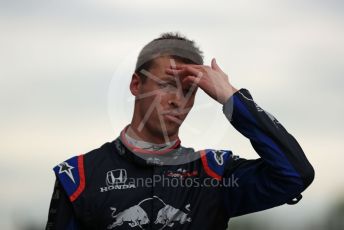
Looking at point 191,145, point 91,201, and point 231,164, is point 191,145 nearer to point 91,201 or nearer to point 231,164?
point 231,164

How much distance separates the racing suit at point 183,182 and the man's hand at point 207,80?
0.07m

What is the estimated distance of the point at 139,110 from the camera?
23.0 feet

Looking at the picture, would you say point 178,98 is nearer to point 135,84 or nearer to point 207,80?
point 207,80

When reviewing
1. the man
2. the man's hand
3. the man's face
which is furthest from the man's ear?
the man's hand

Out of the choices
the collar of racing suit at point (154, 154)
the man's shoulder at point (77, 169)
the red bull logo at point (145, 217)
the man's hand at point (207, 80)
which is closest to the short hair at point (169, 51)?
the man's hand at point (207, 80)

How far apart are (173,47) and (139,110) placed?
1.83 ft

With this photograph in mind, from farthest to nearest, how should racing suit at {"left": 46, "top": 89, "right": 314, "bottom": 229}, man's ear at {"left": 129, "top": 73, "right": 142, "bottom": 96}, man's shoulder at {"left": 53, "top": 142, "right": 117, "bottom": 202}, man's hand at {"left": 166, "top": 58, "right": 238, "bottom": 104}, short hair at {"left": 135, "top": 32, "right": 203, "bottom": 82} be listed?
man's ear at {"left": 129, "top": 73, "right": 142, "bottom": 96} < short hair at {"left": 135, "top": 32, "right": 203, "bottom": 82} < man's shoulder at {"left": 53, "top": 142, "right": 117, "bottom": 202} < man's hand at {"left": 166, "top": 58, "right": 238, "bottom": 104} < racing suit at {"left": 46, "top": 89, "right": 314, "bottom": 229}

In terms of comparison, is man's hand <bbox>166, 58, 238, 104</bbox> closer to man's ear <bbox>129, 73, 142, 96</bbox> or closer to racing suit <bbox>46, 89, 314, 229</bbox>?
racing suit <bbox>46, 89, 314, 229</bbox>

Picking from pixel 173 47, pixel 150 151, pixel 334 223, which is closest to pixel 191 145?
pixel 150 151

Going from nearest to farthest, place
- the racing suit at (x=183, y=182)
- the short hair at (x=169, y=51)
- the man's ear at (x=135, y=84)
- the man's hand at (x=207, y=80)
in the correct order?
the racing suit at (x=183, y=182) < the man's hand at (x=207, y=80) < the short hair at (x=169, y=51) < the man's ear at (x=135, y=84)

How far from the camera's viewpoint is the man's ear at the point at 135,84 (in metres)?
7.14

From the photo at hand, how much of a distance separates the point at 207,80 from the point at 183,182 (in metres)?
0.83

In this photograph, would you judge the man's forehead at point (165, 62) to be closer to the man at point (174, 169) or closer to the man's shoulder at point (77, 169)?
the man at point (174, 169)

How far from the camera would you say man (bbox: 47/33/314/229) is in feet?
21.8
